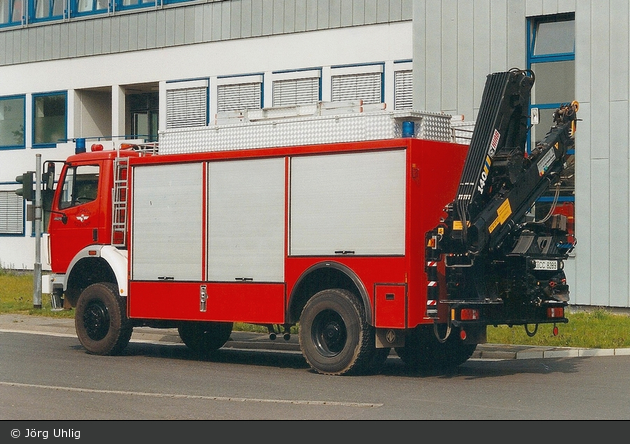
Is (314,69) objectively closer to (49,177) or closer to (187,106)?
(187,106)

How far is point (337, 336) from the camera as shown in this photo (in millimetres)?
13289

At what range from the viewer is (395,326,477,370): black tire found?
14.4 m

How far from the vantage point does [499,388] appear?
472 inches

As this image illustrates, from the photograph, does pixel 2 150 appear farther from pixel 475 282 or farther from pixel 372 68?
pixel 475 282

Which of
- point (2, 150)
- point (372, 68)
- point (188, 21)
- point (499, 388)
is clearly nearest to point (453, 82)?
point (372, 68)

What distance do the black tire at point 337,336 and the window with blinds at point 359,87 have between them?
13664 millimetres

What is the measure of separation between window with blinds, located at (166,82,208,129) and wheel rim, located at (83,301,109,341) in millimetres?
14271

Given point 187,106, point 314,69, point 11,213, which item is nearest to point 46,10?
point 11,213

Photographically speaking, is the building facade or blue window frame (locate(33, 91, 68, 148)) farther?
blue window frame (locate(33, 91, 68, 148))

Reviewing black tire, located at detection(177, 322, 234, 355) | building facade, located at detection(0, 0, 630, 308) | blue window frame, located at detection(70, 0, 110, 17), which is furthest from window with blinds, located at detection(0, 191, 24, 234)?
black tire, located at detection(177, 322, 234, 355)

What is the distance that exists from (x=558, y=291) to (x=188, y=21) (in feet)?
62.0

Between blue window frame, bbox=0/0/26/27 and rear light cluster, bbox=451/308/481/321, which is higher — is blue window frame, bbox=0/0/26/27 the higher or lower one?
the higher one

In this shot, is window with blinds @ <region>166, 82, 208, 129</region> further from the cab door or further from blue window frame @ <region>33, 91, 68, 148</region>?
the cab door

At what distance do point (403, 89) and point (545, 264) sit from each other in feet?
44.3
